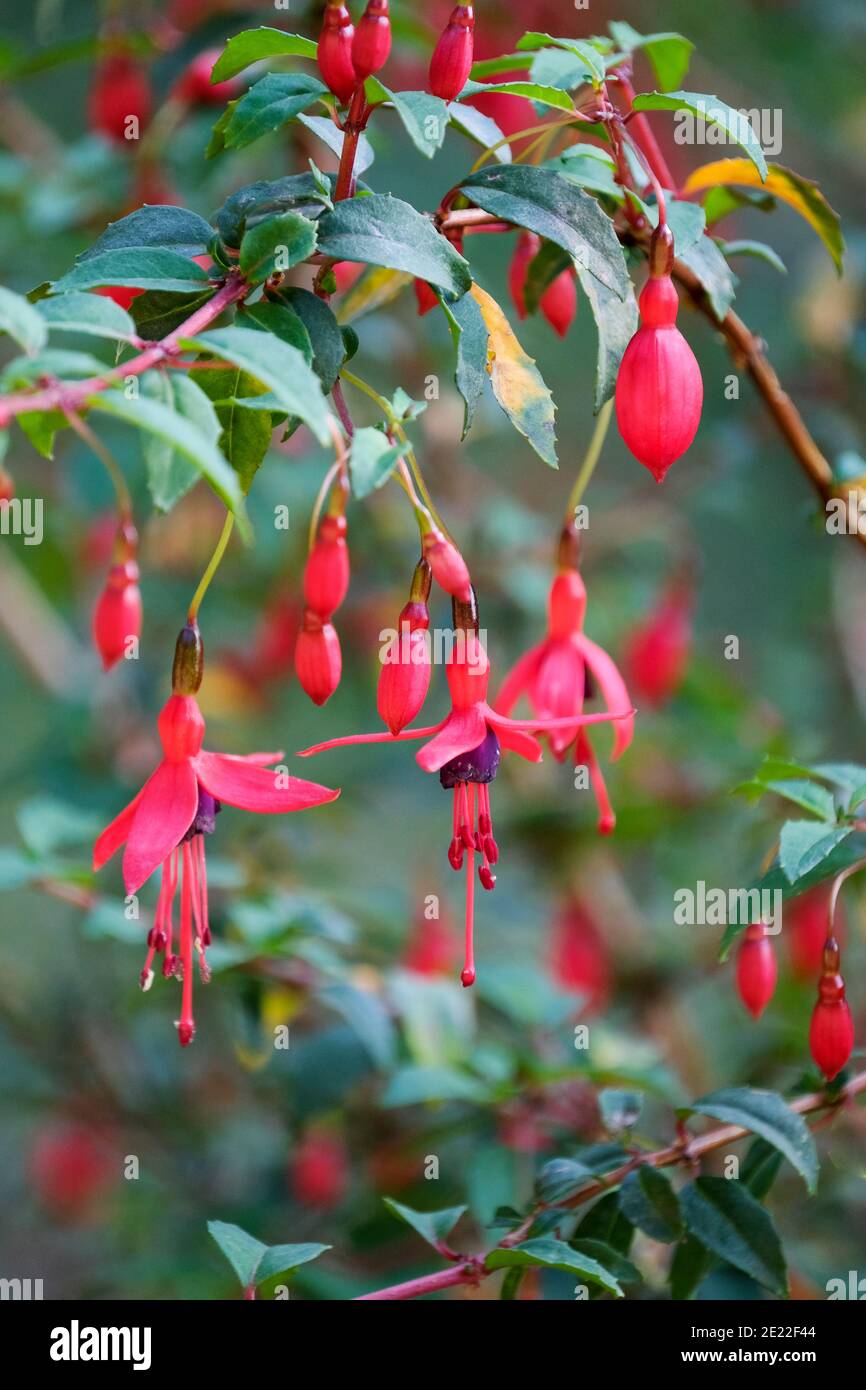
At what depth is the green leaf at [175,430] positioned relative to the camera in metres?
0.41

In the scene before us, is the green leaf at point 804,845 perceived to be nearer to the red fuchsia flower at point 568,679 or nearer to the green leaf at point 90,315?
the red fuchsia flower at point 568,679

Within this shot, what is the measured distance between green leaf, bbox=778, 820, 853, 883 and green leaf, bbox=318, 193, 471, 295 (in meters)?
0.27

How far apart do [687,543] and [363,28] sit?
48.0 inches

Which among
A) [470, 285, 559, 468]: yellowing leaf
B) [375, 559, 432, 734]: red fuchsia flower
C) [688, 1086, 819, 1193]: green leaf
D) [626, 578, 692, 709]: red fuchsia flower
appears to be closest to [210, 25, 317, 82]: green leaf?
[470, 285, 559, 468]: yellowing leaf

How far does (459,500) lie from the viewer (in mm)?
1597

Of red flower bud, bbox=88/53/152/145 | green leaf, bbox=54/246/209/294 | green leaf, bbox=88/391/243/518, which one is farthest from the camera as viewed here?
red flower bud, bbox=88/53/152/145

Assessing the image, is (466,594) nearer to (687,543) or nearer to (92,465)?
(92,465)

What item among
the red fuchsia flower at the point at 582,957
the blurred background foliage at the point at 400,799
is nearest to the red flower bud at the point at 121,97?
the blurred background foliage at the point at 400,799

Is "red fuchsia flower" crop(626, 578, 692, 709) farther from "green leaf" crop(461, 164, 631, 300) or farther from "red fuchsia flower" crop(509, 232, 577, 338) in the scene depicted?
"green leaf" crop(461, 164, 631, 300)

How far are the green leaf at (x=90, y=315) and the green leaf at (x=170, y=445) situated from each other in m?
0.02

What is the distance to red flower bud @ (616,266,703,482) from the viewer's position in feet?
1.87

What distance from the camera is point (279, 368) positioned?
446mm

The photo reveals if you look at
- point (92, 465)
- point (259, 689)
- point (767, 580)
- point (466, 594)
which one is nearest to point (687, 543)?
point (767, 580)

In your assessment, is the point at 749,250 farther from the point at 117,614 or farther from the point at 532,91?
the point at 117,614
